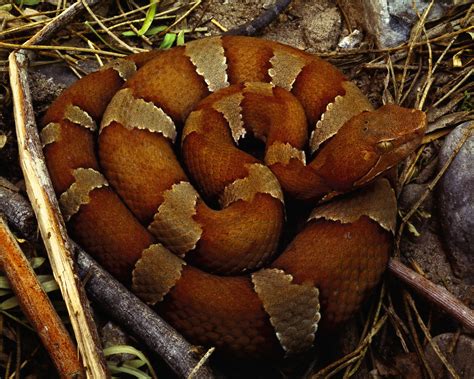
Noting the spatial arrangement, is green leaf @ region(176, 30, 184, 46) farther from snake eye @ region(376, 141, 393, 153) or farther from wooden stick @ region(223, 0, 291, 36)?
snake eye @ region(376, 141, 393, 153)

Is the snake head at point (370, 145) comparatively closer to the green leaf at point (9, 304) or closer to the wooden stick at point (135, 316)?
the wooden stick at point (135, 316)

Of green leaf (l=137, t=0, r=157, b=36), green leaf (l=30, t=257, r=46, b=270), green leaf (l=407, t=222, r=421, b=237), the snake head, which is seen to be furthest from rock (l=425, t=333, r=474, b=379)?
green leaf (l=137, t=0, r=157, b=36)

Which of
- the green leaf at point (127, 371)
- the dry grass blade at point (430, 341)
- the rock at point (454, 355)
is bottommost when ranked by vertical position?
the rock at point (454, 355)

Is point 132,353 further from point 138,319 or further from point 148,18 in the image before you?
point 148,18

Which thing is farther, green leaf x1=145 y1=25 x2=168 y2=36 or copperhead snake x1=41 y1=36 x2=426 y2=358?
green leaf x1=145 y1=25 x2=168 y2=36

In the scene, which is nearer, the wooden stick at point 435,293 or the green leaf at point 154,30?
the wooden stick at point 435,293

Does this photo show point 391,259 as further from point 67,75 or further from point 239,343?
point 67,75

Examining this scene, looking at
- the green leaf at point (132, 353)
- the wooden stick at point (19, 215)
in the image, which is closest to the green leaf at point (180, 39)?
the wooden stick at point (19, 215)
